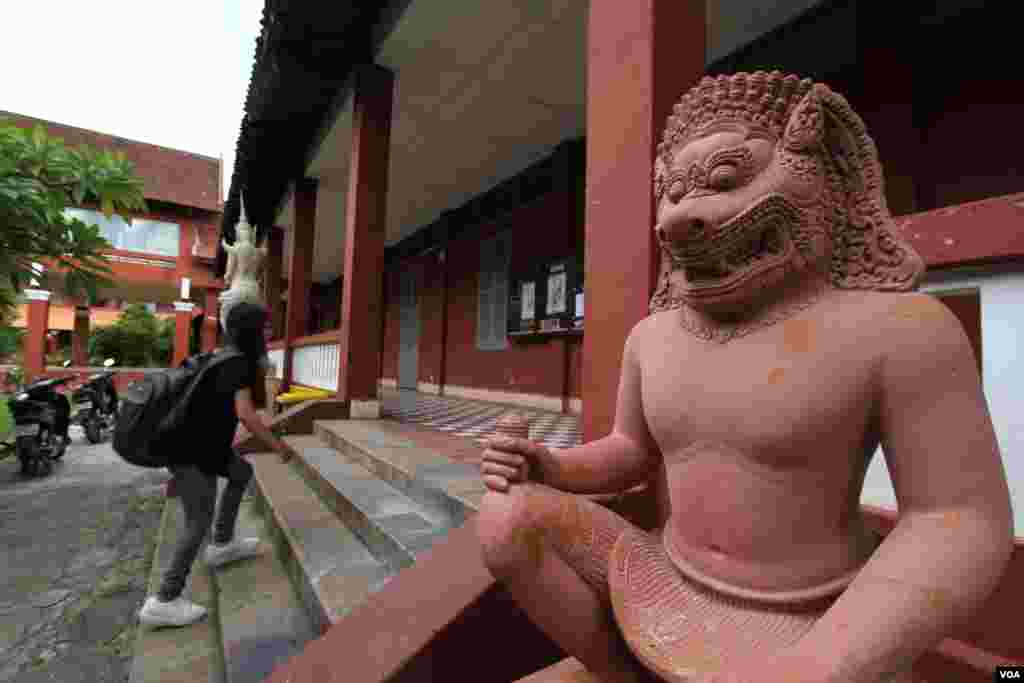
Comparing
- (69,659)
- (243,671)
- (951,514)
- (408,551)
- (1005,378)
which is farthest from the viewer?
(69,659)

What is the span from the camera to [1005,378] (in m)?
1.16

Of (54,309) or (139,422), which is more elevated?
(54,309)

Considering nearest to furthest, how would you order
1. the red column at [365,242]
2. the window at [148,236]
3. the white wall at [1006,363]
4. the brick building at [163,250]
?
the white wall at [1006,363] < the red column at [365,242] < the brick building at [163,250] < the window at [148,236]

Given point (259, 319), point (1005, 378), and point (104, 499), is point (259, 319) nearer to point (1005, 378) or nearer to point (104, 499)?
point (1005, 378)

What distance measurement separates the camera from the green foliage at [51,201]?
339 cm


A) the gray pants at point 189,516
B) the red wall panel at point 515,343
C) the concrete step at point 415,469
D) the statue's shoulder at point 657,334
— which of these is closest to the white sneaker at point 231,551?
the gray pants at point 189,516

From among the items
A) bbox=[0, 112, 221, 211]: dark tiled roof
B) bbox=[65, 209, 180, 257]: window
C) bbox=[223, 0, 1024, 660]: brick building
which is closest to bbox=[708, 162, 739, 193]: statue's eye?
bbox=[223, 0, 1024, 660]: brick building

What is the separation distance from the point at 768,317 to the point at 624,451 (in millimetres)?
460

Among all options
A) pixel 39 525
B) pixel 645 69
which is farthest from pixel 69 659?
pixel 645 69

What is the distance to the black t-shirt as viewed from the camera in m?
2.43

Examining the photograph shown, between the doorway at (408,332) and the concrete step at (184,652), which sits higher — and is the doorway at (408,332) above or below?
above

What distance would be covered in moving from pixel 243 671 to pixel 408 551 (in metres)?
0.68

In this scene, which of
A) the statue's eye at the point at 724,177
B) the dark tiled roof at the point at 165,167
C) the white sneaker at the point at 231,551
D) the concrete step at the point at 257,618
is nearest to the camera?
the statue's eye at the point at 724,177

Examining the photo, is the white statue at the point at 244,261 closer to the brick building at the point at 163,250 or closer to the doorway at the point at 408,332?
the doorway at the point at 408,332
